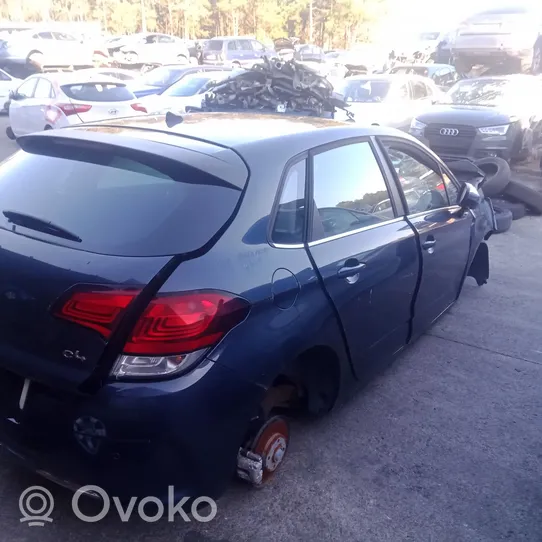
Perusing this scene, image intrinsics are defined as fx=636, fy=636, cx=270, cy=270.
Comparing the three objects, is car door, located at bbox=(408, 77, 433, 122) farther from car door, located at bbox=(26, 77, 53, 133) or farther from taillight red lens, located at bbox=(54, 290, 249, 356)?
taillight red lens, located at bbox=(54, 290, 249, 356)

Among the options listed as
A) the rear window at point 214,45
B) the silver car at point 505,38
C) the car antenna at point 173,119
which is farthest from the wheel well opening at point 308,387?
the rear window at point 214,45

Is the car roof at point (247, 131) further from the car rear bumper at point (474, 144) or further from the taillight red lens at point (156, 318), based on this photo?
the car rear bumper at point (474, 144)

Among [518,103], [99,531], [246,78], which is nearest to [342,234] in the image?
[99,531]

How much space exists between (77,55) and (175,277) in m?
27.9

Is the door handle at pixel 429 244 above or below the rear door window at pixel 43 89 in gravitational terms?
above

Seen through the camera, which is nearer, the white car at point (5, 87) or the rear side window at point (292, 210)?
the rear side window at point (292, 210)

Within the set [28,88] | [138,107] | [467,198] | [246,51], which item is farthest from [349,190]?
[246,51]

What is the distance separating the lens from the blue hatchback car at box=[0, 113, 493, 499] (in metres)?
2.36

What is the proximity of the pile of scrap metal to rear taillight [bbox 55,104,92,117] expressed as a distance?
3260mm

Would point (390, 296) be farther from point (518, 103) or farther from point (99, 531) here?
point (518, 103)

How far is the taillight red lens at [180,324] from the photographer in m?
2.34

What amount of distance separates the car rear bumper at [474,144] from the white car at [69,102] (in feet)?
17.6

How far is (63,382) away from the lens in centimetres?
238

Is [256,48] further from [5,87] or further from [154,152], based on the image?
[154,152]
